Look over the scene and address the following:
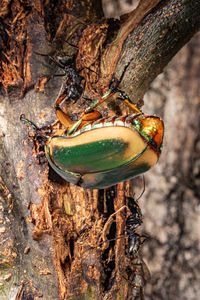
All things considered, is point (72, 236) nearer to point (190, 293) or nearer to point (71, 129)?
point (71, 129)

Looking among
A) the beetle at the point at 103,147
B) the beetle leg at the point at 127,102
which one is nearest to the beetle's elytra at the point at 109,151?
the beetle at the point at 103,147

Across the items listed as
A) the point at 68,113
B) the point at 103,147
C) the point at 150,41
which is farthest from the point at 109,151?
the point at 150,41

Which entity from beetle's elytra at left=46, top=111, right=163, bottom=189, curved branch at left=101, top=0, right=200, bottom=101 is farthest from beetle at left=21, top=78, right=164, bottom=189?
Result: curved branch at left=101, top=0, right=200, bottom=101

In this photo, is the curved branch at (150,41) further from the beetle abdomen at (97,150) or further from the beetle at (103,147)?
the beetle abdomen at (97,150)

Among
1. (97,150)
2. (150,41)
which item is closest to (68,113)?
(97,150)

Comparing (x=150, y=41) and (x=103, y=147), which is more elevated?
(x=150, y=41)

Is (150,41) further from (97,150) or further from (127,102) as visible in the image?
(97,150)

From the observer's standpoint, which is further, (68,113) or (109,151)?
(68,113)

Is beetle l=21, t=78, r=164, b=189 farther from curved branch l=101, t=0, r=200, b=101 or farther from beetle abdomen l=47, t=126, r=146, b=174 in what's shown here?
curved branch l=101, t=0, r=200, b=101

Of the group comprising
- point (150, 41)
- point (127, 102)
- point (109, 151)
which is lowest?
point (109, 151)
